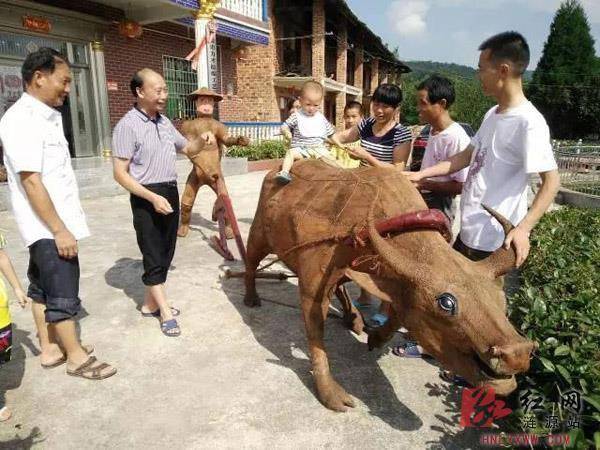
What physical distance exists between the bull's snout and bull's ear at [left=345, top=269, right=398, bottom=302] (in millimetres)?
575

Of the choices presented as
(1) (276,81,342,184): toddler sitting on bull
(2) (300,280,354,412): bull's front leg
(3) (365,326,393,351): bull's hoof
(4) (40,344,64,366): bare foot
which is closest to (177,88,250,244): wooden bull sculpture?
(1) (276,81,342,184): toddler sitting on bull

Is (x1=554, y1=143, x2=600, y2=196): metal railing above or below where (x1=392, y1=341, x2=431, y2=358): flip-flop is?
above

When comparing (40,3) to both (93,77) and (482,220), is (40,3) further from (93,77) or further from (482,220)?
(482,220)

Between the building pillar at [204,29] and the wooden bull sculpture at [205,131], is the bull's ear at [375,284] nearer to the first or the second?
the wooden bull sculpture at [205,131]

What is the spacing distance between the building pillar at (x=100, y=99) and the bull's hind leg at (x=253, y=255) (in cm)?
897

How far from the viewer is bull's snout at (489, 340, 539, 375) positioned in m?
1.83

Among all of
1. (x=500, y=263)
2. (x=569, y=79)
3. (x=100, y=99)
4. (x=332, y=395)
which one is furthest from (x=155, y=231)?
(x=569, y=79)

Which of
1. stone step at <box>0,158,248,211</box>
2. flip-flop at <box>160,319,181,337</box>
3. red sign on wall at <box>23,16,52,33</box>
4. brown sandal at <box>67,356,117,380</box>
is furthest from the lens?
red sign on wall at <box>23,16,52,33</box>

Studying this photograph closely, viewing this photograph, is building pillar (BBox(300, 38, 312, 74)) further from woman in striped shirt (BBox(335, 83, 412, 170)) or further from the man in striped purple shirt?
the man in striped purple shirt

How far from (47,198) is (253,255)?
1.85 meters

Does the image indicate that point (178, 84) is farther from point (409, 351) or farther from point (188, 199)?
point (409, 351)

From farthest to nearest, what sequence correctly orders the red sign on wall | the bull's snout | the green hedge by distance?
the red sign on wall < the green hedge < the bull's snout

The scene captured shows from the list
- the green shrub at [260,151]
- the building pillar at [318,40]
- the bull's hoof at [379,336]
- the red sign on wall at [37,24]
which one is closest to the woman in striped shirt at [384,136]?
the bull's hoof at [379,336]

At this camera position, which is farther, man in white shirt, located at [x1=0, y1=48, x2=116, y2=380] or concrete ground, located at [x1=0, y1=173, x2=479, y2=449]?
man in white shirt, located at [x1=0, y1=48, x2=116, y2=380]
